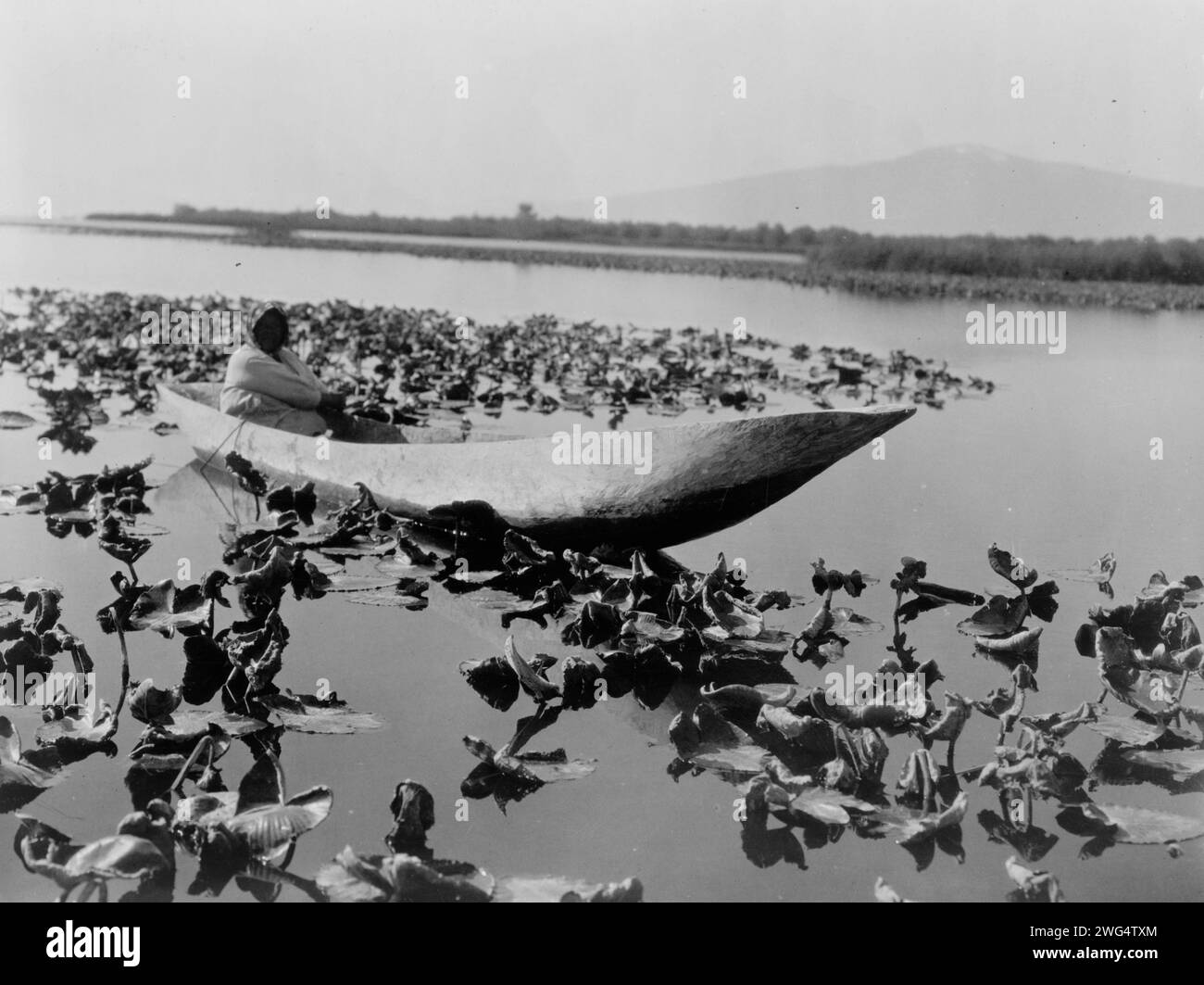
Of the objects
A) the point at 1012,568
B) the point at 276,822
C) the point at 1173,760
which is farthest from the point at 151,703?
the point at 1012,568

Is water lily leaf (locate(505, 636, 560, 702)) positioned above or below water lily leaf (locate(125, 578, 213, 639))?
below

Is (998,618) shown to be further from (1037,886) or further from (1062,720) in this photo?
(1037,886)

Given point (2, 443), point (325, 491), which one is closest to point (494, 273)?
point (2, 443)

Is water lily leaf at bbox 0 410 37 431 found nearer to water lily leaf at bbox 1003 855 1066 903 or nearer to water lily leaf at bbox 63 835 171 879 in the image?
water lily leaf at bbox 63 835 171 879

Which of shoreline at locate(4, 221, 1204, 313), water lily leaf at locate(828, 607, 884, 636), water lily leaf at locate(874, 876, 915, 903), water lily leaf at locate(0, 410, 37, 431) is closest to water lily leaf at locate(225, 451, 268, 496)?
water lily leaf at locate(828, 607, 884, 636)

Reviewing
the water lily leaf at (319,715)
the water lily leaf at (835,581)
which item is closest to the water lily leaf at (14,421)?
the water lily leaf at (319,715)

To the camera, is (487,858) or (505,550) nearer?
(487,858)
